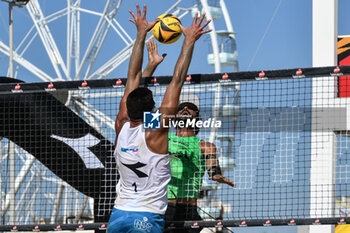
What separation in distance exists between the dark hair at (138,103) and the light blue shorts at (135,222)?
0.89 metres

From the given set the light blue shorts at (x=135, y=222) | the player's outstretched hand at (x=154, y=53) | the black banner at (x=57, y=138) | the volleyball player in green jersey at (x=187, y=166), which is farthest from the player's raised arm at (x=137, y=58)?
the black banner at (x=57, y=138)

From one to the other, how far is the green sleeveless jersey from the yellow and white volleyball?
1.41 metres

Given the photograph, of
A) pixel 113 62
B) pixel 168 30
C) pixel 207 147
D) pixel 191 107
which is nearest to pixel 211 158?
pixel 207 147

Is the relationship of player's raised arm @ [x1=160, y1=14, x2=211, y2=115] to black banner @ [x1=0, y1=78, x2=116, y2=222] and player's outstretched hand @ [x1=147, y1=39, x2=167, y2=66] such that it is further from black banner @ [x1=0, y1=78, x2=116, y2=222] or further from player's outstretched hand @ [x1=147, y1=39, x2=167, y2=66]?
black banner @ [x1=0, y1=78, x2=116, y2=222]

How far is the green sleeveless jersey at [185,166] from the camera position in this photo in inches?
276

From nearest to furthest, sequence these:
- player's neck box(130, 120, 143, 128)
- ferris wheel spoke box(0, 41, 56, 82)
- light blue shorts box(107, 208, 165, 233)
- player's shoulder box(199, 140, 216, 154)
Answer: light blue shorts box(107, 208, 165, 233)
player's neck box(130, 120, 143, 128)
player's shoulder box(199, 140, 216, 154)
ferris wheel spoke box(0, 41, 56, 82)

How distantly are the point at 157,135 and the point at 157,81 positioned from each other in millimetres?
1619

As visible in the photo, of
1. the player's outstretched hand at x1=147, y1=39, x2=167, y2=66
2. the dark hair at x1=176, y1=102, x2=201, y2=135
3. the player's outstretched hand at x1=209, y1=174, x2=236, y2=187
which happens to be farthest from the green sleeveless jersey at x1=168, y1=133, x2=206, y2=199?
the player's outstretched hand at x1=147, y1=39, x2=167, y2=66

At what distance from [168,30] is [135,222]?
3.06 meters

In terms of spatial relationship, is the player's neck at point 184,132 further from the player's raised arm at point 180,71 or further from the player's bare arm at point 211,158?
the player's raised arm at point 180,71

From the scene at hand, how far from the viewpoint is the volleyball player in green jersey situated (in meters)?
7.01

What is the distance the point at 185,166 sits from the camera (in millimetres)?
7137

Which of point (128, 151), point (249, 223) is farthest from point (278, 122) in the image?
point (128, 151)

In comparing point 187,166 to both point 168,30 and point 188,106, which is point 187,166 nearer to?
point 188,106
